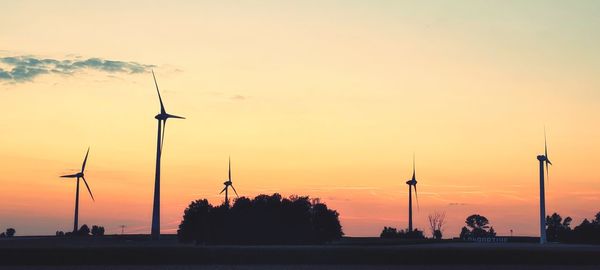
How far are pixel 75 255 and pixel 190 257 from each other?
16.4m

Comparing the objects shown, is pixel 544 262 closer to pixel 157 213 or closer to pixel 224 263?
pixel 224 263

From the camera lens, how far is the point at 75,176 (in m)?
Result: 187

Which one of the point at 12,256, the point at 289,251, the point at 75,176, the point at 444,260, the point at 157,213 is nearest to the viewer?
the point at 12,256

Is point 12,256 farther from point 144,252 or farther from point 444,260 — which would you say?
point 444,260

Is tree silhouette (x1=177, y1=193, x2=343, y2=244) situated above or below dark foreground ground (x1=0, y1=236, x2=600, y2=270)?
above

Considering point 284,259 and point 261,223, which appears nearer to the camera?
point 284,259

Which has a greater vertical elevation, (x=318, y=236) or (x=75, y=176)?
(x=75, y=176)

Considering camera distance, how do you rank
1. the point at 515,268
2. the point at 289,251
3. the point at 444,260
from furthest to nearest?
the point at 289,251
the point at 444,260
the point at 515,268

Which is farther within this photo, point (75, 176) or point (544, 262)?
point (75, 176)

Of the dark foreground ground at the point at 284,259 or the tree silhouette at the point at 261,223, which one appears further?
the tree silhouette at the point at 261,223

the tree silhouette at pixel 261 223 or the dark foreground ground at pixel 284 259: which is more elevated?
the tree silhouette at pixel 261 223

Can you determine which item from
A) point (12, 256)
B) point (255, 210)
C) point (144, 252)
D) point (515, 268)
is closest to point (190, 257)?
point (144, 252)

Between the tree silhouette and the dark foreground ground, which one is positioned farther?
the tree silhouette

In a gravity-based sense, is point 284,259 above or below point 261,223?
below
